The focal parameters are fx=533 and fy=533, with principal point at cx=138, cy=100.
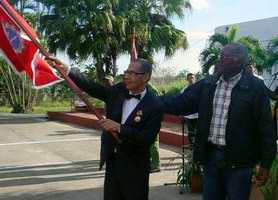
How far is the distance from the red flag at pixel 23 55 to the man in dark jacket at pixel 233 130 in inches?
58.8

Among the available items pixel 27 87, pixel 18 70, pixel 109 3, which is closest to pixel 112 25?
pixel 109 3

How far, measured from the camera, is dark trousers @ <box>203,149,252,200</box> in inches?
143

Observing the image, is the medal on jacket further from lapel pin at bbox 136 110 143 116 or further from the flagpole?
the flagpole

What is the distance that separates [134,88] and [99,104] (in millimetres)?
20005

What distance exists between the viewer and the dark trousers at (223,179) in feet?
11.9

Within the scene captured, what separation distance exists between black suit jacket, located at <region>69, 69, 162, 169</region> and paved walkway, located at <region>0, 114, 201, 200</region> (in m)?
3.07

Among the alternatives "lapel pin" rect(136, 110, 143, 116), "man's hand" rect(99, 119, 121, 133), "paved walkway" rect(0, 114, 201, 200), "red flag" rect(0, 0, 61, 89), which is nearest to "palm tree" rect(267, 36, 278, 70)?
"paved walkway" rect(0, 114, 201, 200)

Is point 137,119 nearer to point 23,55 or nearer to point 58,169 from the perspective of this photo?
point 23,55

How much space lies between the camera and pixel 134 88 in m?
3.92

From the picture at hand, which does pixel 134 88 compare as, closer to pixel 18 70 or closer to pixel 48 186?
pixel 18 70

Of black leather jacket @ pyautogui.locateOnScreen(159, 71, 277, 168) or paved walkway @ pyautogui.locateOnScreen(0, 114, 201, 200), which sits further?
paved walkway @ pyautogui.locateOnScreen(0, 114, 201, 200)

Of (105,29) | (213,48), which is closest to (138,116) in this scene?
(105,29)

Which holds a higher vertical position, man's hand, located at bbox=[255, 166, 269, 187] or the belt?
the belt

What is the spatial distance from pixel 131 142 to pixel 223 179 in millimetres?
696
